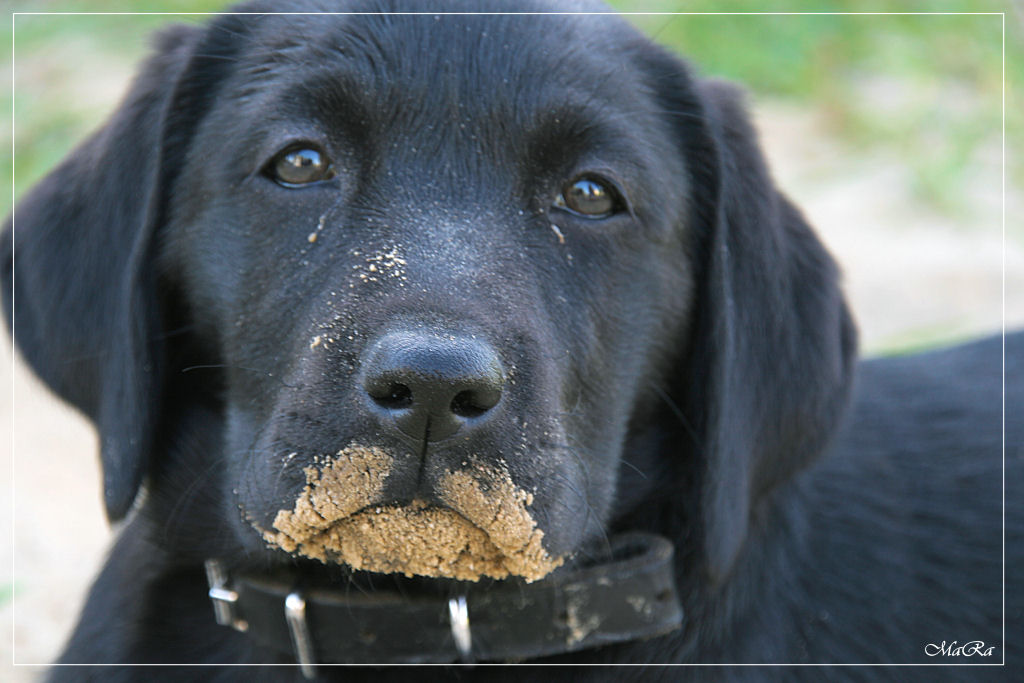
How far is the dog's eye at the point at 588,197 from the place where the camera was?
7.88ft

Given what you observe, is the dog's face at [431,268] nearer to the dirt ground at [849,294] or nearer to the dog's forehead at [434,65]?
the dog's forehead at [434,65]

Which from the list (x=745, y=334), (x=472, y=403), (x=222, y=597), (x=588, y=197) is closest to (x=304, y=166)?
(x=588, y=197)

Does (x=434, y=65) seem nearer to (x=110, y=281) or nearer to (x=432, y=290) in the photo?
(x=432, y=290)

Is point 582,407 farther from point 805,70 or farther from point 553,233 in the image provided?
point 805,70

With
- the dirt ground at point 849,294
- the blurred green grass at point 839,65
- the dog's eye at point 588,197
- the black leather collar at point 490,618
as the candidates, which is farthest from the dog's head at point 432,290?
the blurred green grass at point 839,65

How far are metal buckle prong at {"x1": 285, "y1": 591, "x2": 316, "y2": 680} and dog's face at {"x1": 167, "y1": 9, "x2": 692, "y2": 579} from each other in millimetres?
143

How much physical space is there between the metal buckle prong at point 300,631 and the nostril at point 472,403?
2.15 ft

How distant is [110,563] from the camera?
8.89 feet

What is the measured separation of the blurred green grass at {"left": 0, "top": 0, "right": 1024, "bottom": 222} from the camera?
6809 mm

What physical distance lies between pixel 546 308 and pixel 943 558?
47.1 inches

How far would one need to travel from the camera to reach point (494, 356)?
1.95 m

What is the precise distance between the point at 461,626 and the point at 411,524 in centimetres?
37

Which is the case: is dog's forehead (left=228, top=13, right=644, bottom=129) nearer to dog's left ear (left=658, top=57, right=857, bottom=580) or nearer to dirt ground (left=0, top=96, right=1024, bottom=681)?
dog's left ear (left=658, top=57, right=857, bottom=580)

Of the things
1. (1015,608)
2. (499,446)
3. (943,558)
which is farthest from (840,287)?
(499,446)
